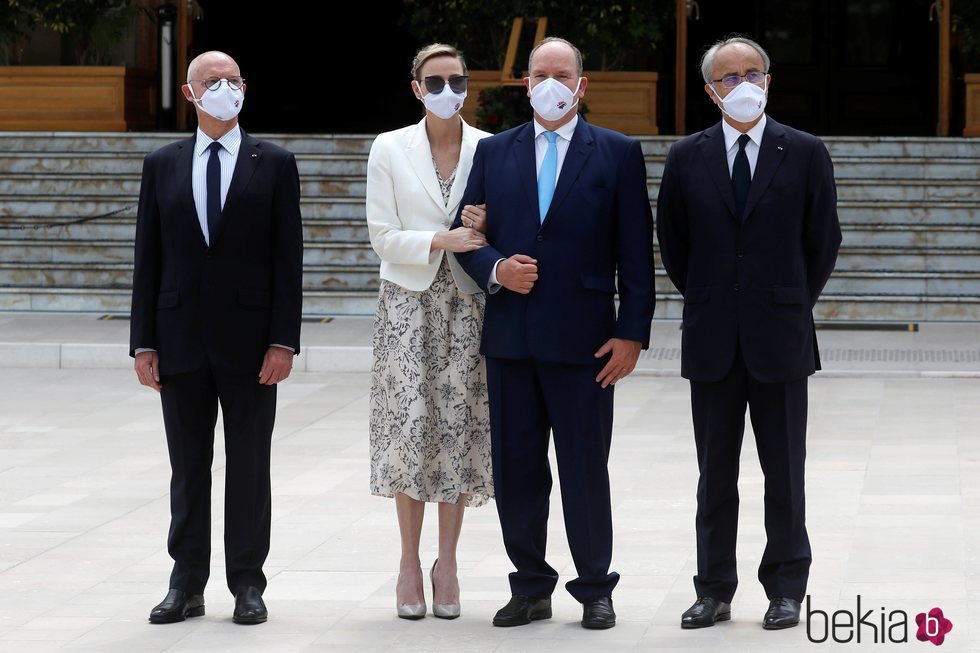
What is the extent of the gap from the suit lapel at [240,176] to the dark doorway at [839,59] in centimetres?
1552

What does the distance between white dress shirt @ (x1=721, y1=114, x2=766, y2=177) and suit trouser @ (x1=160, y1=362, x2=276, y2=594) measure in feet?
5.62

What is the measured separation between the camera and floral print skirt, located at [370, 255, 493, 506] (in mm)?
5723

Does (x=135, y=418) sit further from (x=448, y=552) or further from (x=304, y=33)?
(x=304, y=33)

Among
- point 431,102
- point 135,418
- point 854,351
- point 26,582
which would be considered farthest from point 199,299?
point 854,351

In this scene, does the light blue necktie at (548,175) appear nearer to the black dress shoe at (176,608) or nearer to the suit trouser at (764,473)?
the suit trouser at (764,473)

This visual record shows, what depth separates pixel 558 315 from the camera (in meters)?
5.53

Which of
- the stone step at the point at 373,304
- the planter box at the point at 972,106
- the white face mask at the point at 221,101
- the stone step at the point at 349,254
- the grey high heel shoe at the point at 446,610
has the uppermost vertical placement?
the planter box at the point at 972,106

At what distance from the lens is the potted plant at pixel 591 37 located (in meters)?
18.2

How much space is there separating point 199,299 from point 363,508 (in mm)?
2248

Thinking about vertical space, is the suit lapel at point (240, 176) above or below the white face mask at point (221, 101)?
below

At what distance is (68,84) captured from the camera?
59.7ft

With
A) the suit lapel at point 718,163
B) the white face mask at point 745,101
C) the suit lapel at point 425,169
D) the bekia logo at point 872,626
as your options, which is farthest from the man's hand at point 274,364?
the bekia logo at point 872,626

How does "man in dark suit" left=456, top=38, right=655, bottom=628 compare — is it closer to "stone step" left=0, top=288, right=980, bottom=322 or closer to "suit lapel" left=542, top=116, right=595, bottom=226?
"suit lapel" left=542, top=116, right=595, bottom=226

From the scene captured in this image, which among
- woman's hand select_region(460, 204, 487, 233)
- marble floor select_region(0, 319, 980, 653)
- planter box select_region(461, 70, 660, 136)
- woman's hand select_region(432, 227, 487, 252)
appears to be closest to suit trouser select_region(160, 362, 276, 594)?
marble floor select_region(0, 319, 980, 653)
